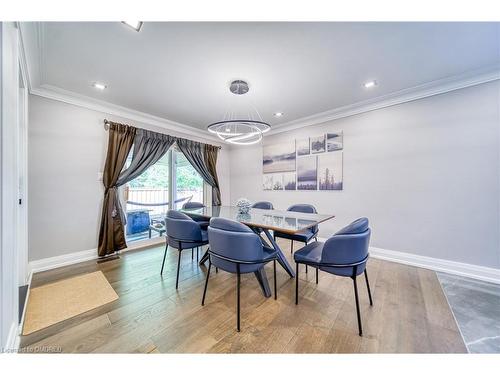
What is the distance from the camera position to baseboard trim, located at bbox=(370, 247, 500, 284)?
218 cm

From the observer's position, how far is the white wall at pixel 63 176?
2.48m

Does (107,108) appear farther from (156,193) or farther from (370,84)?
(370,84)

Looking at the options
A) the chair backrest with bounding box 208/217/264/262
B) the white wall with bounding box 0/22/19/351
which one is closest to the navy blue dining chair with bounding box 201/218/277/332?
the chair backrest with bounding box 208/217/264/262

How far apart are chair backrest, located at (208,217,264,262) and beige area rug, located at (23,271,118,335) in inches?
52.1

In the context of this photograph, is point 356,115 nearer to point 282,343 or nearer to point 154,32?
point 154,32

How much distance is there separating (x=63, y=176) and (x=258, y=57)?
10.4ft

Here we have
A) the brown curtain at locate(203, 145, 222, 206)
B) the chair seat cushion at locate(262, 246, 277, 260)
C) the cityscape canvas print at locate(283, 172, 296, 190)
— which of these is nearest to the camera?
the chair seat cushion at locate(262, 246, 277, 260)

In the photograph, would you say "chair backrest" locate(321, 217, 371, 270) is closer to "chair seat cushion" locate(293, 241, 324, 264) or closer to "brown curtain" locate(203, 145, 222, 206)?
"chair seat cushion" locate(293, 241, 324, 264)

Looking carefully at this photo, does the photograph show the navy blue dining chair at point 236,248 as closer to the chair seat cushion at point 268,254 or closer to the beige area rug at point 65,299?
the chair seat cushion at point 268,254

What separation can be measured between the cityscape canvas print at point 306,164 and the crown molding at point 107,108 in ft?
6.27

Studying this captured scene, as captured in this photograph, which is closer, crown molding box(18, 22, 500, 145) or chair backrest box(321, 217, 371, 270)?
chair backrest box(321, 217, 371, 270)

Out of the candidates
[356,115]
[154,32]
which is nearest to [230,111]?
[154,32]

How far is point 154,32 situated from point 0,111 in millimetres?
1236

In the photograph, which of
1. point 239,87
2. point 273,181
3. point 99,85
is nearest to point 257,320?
point 239,87
